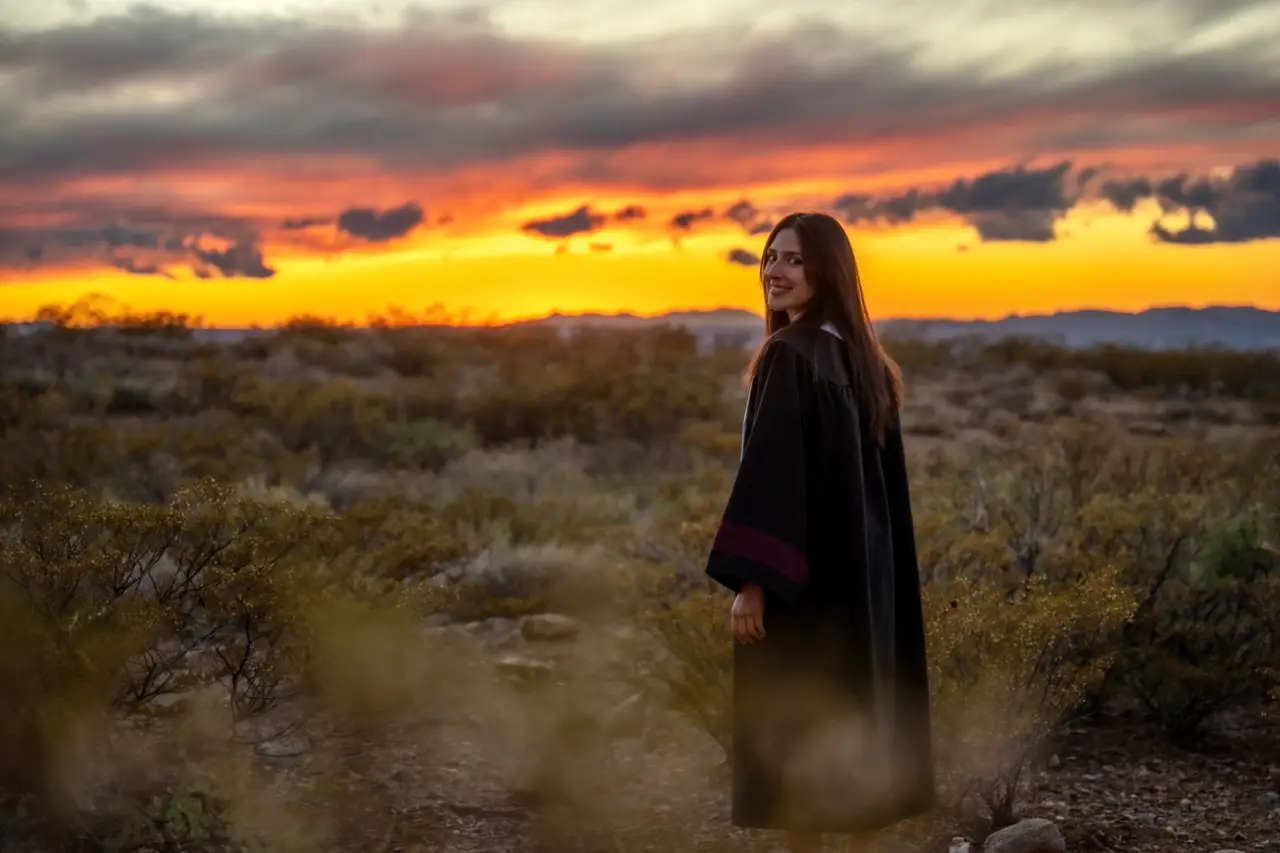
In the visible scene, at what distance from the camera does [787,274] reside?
4156mm

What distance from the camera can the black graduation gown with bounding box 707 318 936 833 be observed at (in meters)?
3.96

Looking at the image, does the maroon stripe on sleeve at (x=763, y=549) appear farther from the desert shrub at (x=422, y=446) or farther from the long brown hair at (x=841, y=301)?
the desert shrub at (x=422, y=446)

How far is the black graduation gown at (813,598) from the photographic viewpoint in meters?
3.96

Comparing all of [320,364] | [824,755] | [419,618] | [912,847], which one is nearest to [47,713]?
[419,618]

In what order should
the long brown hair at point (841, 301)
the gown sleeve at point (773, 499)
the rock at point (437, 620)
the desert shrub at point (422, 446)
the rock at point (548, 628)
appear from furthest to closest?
the desert shrub at point (422, 446) < the rock at point (437, 620) < the rock at point (548, 628) < the long brown hair at point (841, 301) < the gown sleeve at point (773, 499)

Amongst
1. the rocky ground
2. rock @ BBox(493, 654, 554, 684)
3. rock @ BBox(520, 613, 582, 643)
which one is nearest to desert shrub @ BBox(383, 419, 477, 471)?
rock @ BBox(520, 613, 582, 643)

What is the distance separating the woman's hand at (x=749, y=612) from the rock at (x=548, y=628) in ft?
14.0

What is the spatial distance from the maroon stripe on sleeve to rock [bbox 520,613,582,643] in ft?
14.4

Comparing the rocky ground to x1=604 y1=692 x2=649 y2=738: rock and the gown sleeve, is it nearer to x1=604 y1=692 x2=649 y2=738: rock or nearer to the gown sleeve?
x1=604 y1=692 x2=649 y2=738: rock

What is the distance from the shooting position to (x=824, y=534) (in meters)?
4.09

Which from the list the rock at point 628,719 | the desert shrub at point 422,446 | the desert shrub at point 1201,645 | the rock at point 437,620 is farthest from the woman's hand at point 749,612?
the desert shrub at point 422,446

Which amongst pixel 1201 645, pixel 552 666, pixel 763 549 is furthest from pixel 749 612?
pixel 1201 645

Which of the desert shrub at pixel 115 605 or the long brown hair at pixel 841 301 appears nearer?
the long brown hair at pixel 841 301

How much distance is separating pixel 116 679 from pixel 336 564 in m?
2.24
